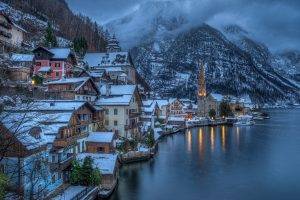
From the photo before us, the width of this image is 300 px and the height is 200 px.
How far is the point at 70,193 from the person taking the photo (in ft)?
103

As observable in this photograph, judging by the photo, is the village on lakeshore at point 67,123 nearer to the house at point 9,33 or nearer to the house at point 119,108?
the house at point 119,108

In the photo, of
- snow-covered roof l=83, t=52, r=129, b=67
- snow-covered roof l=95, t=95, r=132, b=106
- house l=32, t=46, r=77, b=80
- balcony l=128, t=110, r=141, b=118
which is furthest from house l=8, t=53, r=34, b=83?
snow-covered roof l=83, t=52, r=129, b=67

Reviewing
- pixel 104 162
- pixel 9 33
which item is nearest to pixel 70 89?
pixel 104 162

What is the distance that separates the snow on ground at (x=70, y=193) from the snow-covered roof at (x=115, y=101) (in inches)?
940

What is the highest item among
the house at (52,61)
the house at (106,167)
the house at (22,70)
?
the house at (52,61)

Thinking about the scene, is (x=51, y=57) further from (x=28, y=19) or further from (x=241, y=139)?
(x=28, y=19)

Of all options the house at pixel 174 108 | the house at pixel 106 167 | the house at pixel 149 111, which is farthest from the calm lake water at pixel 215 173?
the house at pixel 174 108

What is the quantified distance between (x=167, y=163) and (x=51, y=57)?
3174 cm

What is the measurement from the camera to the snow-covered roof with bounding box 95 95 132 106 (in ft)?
185

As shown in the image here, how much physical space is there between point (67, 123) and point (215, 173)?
739 inches

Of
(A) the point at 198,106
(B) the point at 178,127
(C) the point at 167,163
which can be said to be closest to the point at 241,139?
(B) the point at 178,127

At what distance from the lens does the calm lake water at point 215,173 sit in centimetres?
3825

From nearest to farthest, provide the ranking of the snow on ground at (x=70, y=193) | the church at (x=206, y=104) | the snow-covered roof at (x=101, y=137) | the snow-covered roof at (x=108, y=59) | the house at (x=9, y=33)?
1. the snow on ground at (x=70, y=193)
2. the snow-covered roof at (x=101, y=137)
3. the house at (x=9, y=33)
4. the snow-covered roof at (x=108, y=59)
5. the church at (x=206, y=104)

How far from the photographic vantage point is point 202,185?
1633 inches
